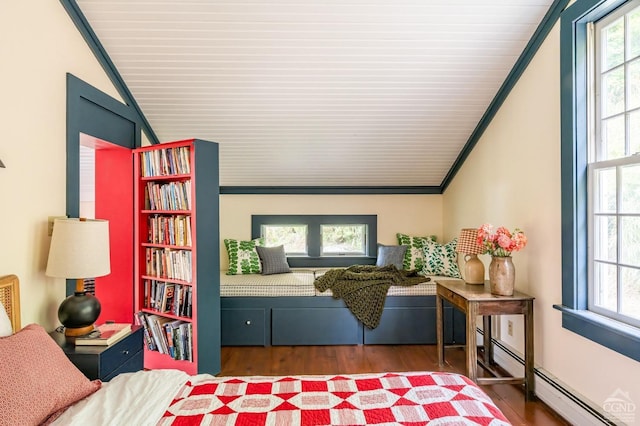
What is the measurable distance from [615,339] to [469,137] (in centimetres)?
221

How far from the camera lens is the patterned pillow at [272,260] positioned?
4.02 m

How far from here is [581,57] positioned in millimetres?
2176

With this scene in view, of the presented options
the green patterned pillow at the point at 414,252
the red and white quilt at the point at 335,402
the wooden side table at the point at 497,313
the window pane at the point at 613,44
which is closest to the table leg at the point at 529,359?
the wooden side table at the point at 497,313

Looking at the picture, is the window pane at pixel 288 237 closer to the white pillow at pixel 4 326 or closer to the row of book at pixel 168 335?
the row of book at pixel 168 335

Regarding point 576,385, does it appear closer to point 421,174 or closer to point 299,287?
point 299,287

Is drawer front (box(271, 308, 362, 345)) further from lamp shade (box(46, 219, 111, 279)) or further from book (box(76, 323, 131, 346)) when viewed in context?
lamp shade (box(46, 219, 111, 279))

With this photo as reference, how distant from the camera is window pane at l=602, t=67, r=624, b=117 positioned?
2.01m

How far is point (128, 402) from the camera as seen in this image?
1360 mm

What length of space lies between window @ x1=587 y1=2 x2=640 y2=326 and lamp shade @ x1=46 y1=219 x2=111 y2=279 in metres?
2.85

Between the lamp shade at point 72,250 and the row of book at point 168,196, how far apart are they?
839 millimetres

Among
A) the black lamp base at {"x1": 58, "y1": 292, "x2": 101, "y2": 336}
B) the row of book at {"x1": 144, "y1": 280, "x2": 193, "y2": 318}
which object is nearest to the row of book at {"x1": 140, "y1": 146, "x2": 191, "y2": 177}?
the row of book at {"x1": 144, "y1": 280, "x2": 193, "y2": 318}

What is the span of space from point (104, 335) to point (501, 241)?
8.15 feet

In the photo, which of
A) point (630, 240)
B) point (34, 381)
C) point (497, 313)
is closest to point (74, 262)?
point (34, 381)

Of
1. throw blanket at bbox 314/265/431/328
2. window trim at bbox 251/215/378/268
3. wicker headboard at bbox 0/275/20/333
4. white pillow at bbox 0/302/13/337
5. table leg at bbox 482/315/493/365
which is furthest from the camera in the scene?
Result: window trim at bbox 251/215/378/268
